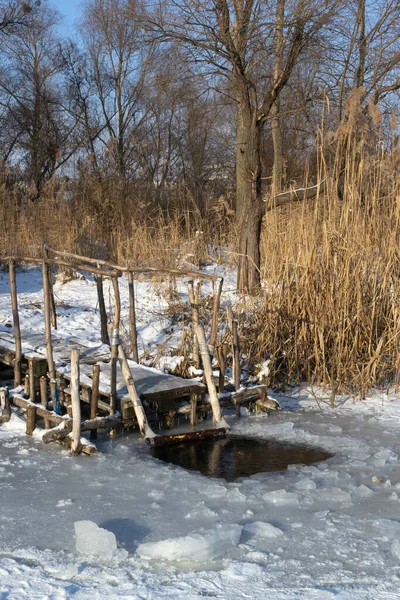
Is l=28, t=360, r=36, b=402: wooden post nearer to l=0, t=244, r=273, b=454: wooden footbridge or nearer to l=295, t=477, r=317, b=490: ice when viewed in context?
l=0, t=244, r=273, b=454: wooden footbridge

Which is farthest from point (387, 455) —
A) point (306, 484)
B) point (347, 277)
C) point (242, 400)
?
point (347, 277)

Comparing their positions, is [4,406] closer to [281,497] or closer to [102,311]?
[102,311]

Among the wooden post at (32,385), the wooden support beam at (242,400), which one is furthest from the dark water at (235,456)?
the wooden post at (32,385)

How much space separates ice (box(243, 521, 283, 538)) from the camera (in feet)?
11.7

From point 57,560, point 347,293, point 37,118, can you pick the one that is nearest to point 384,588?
point 57,560

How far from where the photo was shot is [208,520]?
376cm

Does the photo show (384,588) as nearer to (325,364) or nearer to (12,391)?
(325,364)

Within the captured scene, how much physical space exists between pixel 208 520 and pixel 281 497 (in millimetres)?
527

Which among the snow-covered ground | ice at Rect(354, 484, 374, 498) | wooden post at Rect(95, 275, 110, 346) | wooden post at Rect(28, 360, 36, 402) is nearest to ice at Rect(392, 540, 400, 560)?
the snow-covered ground

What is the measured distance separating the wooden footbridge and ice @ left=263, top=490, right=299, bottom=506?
3.92 ft

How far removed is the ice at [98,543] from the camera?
3.28 m

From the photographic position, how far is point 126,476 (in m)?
4.43

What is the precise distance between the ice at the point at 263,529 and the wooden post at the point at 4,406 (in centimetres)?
262

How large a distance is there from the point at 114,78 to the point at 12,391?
17623 millimetres
